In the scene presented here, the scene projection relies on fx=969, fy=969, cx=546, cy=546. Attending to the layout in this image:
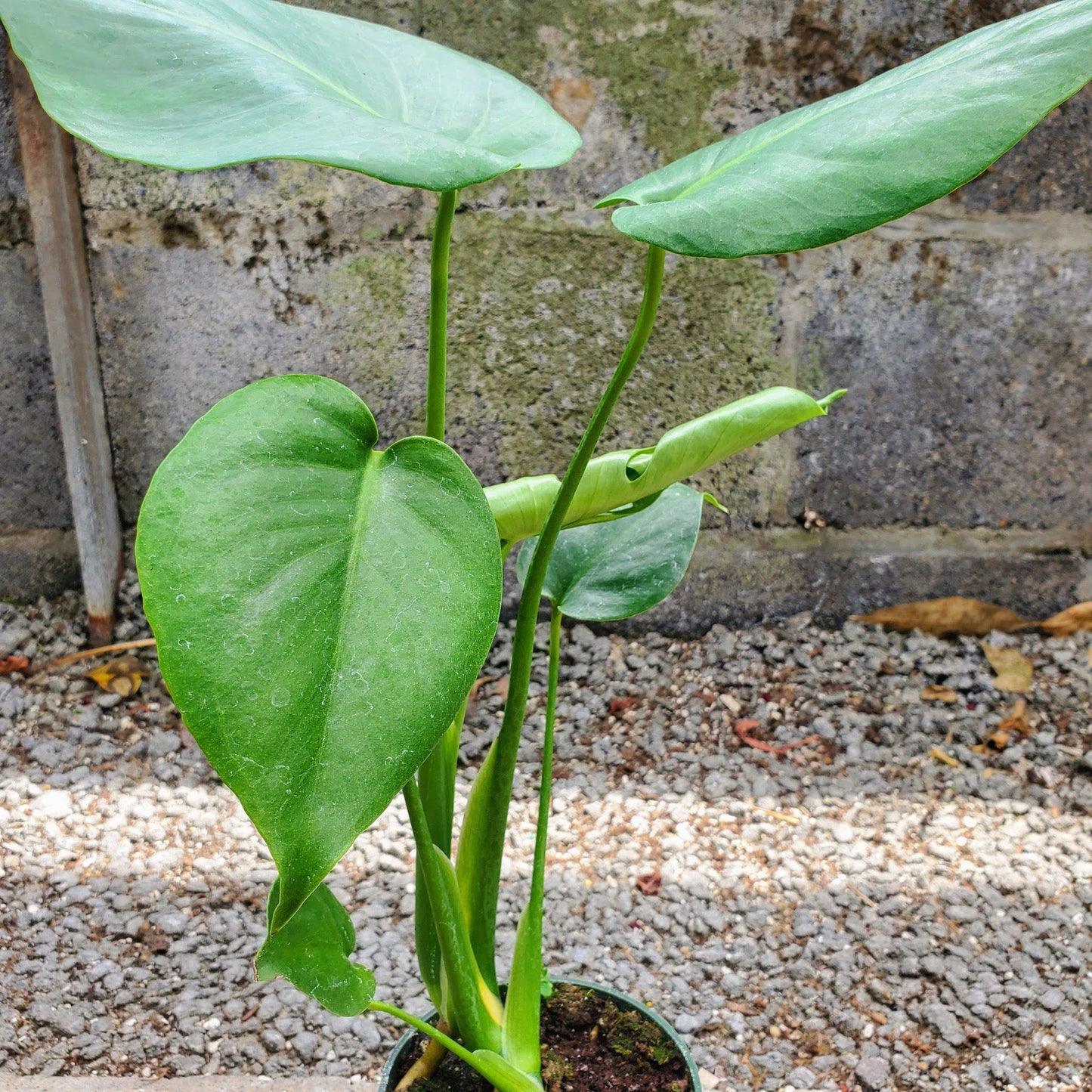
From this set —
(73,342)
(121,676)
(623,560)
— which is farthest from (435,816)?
(73,342)

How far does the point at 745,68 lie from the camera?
56.4 inches

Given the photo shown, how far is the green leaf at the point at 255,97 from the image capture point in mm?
433

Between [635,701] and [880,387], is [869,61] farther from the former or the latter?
[635,701]

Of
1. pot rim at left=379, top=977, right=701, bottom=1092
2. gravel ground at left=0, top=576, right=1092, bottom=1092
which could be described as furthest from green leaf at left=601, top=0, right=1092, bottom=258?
gravel ground at left=0, top=576, right=1092, bottom=1092

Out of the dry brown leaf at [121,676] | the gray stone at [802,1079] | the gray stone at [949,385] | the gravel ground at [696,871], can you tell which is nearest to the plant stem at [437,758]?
the gravel ground at [696,871]

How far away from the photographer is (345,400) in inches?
21.0

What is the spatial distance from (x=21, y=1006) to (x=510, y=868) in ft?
1.82

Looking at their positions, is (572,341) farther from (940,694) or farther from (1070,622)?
(1070,622)

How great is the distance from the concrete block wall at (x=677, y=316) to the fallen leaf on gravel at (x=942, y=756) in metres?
0.30

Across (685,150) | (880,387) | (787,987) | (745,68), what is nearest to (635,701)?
(787,987)

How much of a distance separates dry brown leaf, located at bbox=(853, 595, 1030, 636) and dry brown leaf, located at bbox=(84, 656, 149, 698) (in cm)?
116

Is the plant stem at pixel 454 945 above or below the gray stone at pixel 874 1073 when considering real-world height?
above

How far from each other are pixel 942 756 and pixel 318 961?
1.05 metres

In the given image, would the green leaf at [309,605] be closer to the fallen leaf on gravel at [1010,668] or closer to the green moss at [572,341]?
the green moss at [572,341]
